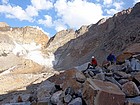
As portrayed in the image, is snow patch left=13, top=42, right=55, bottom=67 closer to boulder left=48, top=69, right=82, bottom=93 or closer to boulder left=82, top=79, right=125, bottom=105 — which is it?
boulder left=48, top=69, right=82, bottom=93

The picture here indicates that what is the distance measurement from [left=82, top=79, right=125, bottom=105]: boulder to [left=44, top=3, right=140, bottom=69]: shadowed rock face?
25.3 meters

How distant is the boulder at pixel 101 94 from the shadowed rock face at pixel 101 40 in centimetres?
2534

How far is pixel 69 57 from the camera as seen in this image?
46.4 m

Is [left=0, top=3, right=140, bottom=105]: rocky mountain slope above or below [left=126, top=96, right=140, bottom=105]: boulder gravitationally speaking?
above

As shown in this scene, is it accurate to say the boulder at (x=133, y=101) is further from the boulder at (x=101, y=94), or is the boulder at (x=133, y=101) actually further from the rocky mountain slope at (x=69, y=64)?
the boulder at (x=101, y=94)

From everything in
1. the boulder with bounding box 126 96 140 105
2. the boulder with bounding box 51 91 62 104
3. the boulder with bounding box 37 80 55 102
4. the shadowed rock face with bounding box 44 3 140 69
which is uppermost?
the shadowed rock face with bounding box 44 3 140 69

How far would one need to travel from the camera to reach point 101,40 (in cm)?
4353

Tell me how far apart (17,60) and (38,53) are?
9.58m

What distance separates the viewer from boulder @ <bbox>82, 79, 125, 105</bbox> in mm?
7566

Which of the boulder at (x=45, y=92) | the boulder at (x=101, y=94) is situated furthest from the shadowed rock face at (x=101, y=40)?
the boulder at (x=101, y=94)

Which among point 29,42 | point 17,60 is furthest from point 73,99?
point 29,42

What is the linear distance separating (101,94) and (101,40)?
36.3m

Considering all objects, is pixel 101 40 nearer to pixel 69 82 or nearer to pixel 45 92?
pixel 45 92

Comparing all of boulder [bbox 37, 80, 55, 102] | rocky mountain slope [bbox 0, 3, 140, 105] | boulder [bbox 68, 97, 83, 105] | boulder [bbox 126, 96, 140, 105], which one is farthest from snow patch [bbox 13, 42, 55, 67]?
boulder [bbox 126, 96, 140, 105]
